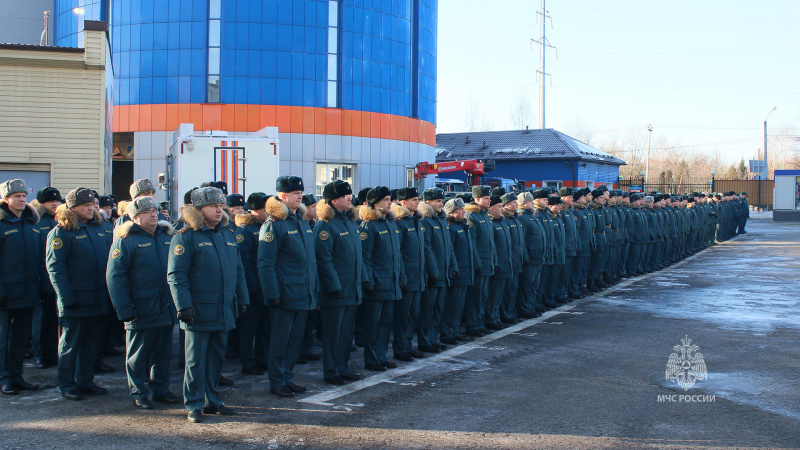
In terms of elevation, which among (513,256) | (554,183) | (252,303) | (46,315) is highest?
(554,183)

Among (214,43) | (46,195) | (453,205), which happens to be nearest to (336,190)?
(453,205)

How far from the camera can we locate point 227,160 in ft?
46.5

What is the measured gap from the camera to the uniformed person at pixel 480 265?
10094 mm

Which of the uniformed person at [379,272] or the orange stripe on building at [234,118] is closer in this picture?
the uniformed person at [379,272]

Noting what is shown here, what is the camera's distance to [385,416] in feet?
20.2

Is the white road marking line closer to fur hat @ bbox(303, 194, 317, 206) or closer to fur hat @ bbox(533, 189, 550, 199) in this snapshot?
fur hat @ bbox(533, 189, 550, 199)

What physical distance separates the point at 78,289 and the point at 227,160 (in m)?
7.58

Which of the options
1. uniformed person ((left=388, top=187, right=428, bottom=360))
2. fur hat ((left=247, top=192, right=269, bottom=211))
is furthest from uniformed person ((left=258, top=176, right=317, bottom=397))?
uniformed person ((left=388, top=187, right=428, bottom=360))

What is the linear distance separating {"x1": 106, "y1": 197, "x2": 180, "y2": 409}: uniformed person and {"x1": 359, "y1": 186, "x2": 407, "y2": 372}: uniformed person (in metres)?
2.23

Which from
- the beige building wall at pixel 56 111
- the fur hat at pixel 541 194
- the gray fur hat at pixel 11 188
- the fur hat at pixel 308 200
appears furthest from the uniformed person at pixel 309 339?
the beige building wall at pixel 56 111

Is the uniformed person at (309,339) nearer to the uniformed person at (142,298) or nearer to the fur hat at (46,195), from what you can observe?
the uniformed person at (142,298)

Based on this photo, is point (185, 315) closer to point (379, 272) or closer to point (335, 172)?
point (379, 272)

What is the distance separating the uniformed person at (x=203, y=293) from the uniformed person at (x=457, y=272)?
3881mm

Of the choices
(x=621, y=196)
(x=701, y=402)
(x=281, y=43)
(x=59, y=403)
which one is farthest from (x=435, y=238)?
(x=281, y=43)
